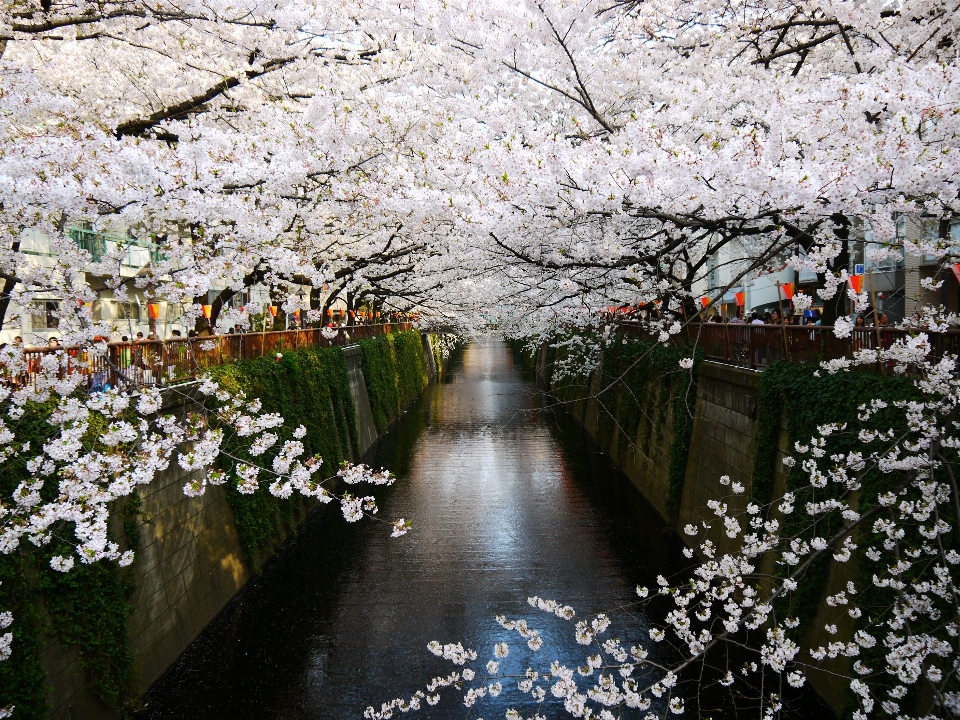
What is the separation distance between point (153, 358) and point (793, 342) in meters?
8.75

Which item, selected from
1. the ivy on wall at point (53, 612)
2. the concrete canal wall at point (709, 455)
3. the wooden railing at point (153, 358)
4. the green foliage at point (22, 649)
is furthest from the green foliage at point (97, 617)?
the concrete canal wall at point (709, 455)

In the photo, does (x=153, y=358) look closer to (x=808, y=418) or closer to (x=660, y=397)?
(x=808, y=418)

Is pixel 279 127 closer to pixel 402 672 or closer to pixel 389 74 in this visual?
pixel 389 74

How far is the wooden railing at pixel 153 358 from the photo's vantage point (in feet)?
22.1

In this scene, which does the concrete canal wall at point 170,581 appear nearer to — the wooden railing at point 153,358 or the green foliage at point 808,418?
the wooden railing at point 153,358

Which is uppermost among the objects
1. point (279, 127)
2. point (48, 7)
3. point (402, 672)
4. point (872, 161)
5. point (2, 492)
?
point (48, 7)

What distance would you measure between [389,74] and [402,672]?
8.87 meters

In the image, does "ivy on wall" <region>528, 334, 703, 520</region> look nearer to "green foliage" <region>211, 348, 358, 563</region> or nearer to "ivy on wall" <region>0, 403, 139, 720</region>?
"green foliage" <region>211, 348, 358, 563</region>

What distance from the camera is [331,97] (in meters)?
9.10

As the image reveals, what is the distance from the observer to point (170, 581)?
31.3 feet

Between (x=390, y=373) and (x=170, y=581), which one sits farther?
(x=390, y=373)

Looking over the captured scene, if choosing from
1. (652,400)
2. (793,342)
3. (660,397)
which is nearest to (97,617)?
(793,342)

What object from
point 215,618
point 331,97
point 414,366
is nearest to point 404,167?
point 331,97

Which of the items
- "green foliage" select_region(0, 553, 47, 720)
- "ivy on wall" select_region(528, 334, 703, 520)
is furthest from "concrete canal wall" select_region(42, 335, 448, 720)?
"ivy on wall" select_region(528, 334, 703, 520)
